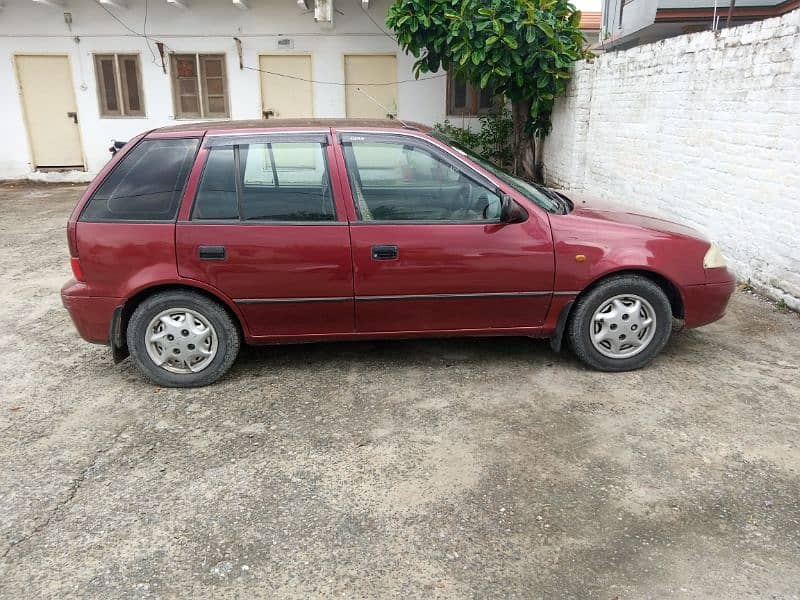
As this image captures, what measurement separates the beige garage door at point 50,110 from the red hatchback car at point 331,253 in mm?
10389

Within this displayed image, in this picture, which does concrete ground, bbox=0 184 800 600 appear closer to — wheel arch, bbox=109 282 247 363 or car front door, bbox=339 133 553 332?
wheel arch, bbox=109 282 247 363

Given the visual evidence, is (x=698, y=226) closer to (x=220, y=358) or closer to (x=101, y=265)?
(x=220, y=358)

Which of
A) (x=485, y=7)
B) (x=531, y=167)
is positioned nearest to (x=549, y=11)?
(x=485, y=7)

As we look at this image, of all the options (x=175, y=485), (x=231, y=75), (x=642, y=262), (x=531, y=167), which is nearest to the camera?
(x=175, y=485)

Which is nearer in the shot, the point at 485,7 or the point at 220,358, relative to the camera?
the point at 220,358

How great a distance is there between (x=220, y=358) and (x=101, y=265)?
899mm

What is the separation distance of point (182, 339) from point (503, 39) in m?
6.60

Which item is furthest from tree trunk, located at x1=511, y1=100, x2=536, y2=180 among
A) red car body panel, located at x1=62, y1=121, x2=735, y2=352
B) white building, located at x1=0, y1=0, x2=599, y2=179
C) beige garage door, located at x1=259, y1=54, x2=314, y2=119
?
red car body panel, located at x1=62, y1=121, x2=735, y2=352

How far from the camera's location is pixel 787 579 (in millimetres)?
2412

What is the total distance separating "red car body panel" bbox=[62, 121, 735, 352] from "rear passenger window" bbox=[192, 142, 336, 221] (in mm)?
66

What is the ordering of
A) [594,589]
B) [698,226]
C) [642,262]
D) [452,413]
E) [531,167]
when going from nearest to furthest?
[594,589], [452,413], [642,262], [698,226], [531,167]

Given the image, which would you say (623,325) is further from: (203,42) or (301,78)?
(203,42)

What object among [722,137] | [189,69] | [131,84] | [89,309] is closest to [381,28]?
[189,69]

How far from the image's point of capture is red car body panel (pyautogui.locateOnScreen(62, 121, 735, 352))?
385 centimetres
